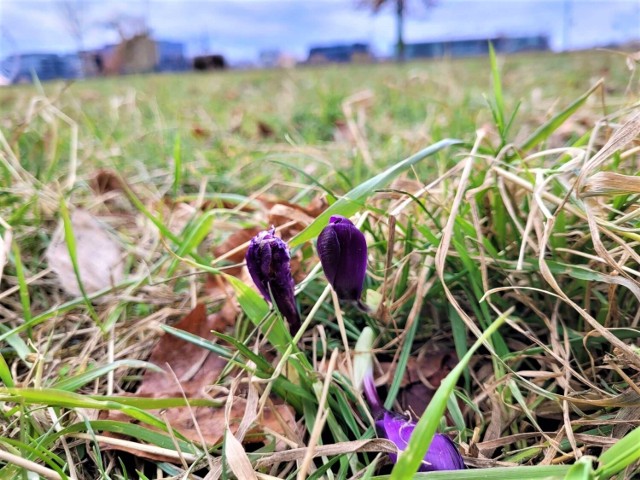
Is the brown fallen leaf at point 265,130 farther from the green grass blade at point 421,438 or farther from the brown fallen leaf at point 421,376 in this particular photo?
the green grass blade at point 421,438

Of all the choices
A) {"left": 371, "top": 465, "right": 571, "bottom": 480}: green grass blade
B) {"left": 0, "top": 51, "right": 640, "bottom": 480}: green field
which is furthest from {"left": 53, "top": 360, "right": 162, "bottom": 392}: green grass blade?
{"left": 371, "top": 465, "right": 571, "bottom": 480}: green grass blade

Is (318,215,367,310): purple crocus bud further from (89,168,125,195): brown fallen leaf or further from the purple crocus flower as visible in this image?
(89,168,125,195): brown fallen leaf

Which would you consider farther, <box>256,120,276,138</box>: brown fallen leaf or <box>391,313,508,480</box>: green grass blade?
<box>256,120,276,138</box>: brown fallen leaf

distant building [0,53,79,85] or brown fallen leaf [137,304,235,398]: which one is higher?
distant building [0,53,79,85]

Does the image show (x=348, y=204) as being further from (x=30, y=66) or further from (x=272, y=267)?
(x=30, y=66)

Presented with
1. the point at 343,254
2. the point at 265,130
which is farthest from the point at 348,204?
the point at 265,130

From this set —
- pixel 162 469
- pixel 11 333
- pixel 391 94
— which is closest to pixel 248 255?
pixel 162 469

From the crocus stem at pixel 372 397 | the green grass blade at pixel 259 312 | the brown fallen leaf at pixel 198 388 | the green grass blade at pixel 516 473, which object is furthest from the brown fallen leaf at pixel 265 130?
the green grass blade at pixel 516 473
